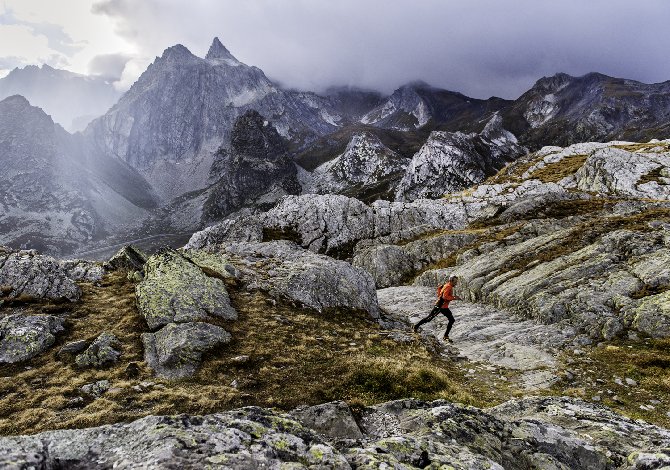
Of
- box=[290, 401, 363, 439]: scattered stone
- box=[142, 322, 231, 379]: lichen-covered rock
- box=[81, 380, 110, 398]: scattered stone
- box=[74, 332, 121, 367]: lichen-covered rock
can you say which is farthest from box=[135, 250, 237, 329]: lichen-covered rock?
box=[290, 401, 363, 439]: scattered stone

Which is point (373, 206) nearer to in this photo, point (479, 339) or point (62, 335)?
point (479, 339)

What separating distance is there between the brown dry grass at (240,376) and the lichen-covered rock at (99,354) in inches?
15.1

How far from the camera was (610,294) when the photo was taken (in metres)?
24.2

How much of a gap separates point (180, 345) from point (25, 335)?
23.1 ft

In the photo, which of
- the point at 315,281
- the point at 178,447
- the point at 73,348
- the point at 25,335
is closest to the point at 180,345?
the point at 73,348

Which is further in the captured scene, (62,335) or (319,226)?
(319,226)

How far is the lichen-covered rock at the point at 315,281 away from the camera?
26328mm

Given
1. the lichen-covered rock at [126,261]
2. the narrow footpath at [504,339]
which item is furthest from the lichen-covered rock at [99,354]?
the narrow footpath at [504,339]

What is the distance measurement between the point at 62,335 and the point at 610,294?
32135 millimetres

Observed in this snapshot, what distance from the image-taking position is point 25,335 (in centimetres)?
1638

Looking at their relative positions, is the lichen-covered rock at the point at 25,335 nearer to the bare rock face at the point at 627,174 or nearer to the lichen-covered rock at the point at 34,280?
the lichen-covered rock at the point at 34,280

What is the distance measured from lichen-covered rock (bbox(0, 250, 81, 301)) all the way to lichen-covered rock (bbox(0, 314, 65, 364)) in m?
4.07

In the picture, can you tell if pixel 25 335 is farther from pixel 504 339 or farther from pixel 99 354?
pixel 504 339

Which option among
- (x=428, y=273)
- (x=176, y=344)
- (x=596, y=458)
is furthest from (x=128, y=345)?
(x=428, y=273)
